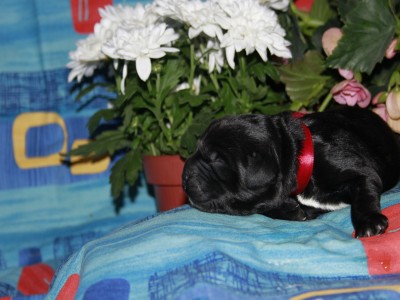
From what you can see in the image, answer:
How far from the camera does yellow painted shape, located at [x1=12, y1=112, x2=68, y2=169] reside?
2.74 metres

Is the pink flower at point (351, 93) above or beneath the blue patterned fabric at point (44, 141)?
above

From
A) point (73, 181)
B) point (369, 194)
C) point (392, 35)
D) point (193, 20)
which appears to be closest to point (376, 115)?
point (392, 35)

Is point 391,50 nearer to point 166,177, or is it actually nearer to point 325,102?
point 325,102

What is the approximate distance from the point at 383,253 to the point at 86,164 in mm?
1596

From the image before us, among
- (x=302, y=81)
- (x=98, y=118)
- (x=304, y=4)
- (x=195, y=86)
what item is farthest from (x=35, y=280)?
(x=304, y=4)

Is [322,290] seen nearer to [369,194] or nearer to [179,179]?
[369,194]

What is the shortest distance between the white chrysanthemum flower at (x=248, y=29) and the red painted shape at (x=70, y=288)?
3.11 feet

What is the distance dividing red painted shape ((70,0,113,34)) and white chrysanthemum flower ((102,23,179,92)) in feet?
2.17

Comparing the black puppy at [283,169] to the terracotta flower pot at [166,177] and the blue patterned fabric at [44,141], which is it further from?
the blue patterned fabric at [44,141]

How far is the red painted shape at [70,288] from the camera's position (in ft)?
5.14

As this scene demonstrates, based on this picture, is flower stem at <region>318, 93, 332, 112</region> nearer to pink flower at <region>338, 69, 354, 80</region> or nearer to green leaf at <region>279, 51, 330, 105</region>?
green leaf at <region>279, 51, 330, 105</region>

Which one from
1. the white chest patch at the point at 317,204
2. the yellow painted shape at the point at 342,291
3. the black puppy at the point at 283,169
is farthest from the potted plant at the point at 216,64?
the yellow painted shape at the point at 342,291

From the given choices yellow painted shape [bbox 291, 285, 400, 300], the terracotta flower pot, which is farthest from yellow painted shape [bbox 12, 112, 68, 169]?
yellow painted shape [bbox 291, 285, 400, 300]

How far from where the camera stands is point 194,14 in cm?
218
